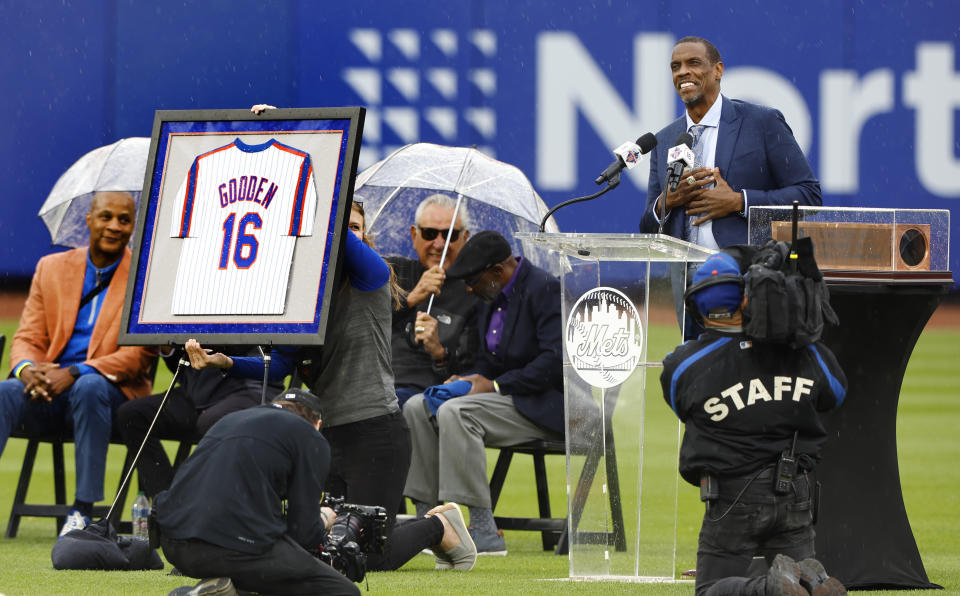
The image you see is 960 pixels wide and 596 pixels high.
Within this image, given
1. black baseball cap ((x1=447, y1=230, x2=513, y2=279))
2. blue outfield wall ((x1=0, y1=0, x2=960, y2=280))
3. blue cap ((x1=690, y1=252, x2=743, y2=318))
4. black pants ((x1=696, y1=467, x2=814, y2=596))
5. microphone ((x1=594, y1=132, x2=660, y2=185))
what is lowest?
black pants ((x1=696, y1=467, x2=814, y2=596))

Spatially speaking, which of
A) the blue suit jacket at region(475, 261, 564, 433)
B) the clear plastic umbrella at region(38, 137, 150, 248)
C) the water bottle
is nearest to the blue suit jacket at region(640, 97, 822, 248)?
the blue suit jacket at region(475, 261, 564, 433)

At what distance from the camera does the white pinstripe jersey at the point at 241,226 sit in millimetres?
4953

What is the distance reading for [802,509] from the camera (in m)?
4.27

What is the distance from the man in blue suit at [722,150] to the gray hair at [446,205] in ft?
6.05

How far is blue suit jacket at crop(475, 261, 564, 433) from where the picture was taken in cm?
660

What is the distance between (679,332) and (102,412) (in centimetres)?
288

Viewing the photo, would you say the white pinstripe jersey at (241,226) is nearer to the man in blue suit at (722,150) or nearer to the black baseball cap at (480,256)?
the man in blue suit at (722,150)

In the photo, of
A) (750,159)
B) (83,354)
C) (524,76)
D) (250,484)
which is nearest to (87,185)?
(83,354)

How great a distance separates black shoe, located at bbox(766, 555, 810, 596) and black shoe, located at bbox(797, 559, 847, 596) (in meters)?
0.02

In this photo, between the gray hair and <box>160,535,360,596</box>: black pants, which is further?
the gray hair

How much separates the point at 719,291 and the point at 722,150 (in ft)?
4.79

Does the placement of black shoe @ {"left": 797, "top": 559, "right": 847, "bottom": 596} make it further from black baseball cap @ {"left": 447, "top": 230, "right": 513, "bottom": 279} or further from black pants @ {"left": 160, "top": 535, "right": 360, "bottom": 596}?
black baseball cap @ {"left": 447, "top": 230, "right": 513, "bottom": 279}

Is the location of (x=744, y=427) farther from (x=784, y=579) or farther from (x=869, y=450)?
(x=869, y=450)

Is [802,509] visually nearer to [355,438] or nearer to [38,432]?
[355,438]
